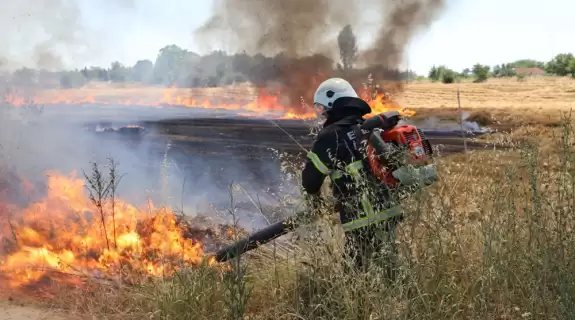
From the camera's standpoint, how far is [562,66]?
53812mm

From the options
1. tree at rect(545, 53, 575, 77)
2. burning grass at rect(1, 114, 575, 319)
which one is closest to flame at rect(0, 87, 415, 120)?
burning grass at rect(1, 114, 575, 319)

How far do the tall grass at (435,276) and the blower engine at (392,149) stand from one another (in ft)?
0.49

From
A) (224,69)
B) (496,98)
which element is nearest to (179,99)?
(224,69)

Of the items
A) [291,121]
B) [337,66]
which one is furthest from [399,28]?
[291,121]

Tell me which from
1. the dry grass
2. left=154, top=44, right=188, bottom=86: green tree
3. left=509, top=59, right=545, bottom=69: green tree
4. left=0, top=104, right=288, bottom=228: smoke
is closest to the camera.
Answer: left=0, top=104, right=288, bottom=228: smoke

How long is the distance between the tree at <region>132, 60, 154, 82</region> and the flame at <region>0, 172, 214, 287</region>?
17591mm

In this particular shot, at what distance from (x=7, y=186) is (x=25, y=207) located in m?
0.65

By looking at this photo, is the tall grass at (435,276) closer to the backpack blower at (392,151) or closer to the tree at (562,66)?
the backpack blower at (392,151)

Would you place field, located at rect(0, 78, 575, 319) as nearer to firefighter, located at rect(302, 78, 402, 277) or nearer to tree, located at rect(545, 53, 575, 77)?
firefighter, located at rect(302, 78, 402, 277)

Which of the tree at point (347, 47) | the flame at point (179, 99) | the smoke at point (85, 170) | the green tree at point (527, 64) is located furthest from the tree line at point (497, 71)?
the smoke at point (85, 170)

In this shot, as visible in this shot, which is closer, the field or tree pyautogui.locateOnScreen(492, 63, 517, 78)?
the field

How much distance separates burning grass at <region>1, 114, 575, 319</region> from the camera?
8.75 feet

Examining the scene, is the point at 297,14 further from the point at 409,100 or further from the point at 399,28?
the point at 409,100

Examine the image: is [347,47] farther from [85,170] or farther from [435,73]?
[435,73]
